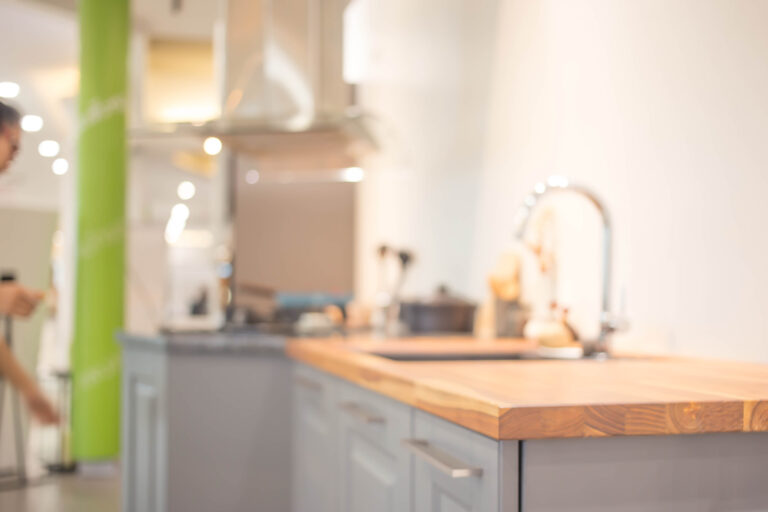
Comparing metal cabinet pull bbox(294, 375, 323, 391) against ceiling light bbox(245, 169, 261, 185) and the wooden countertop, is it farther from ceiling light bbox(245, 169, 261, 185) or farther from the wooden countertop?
ceiling light bbox(245, 169, 261, 185)

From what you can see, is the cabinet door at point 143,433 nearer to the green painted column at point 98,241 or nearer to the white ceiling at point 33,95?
the white ceiling at point 33,95

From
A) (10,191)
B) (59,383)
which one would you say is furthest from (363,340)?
(59,383)

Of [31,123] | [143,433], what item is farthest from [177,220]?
[31,123]

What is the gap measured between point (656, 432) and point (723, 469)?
0.41ft

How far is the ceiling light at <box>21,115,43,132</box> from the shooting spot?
1.93 meters

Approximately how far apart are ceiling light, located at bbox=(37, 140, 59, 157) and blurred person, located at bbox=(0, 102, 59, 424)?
14 centimetres

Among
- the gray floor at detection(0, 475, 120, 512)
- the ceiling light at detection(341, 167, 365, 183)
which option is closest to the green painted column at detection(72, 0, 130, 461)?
the gray floor at detection(0, 475, 120, 512)

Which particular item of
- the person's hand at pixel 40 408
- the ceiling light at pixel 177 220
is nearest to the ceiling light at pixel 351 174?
the person's hand at pixel 40 408

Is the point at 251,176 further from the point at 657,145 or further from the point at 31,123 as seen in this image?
the point at 657,145

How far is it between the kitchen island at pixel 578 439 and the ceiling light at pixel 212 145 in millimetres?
1746

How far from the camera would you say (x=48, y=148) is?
2059 millimetres

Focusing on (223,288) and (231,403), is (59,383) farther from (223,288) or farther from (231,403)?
(231,403)

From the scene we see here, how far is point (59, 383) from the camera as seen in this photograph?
16.0 feet

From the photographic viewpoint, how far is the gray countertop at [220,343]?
7.78 ft
